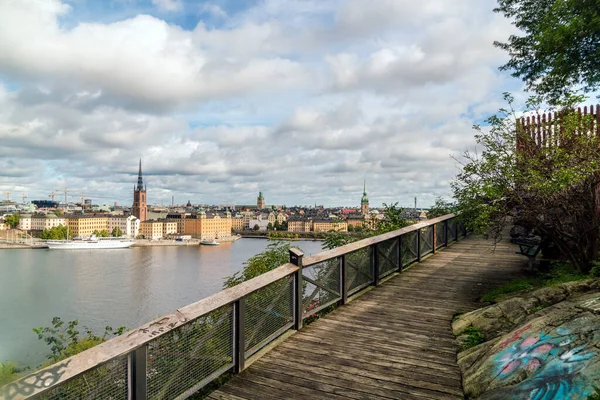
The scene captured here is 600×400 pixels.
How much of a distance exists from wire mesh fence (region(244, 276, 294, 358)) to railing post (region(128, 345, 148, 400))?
1.32 meters

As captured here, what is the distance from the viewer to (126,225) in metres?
142

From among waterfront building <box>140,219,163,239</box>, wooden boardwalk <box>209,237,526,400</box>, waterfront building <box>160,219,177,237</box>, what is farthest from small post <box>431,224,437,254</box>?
waterfront building <box>160,219,177,237</box>

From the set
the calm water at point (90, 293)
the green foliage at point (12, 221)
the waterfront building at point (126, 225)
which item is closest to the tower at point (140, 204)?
the waterfront building at point (126, 225)

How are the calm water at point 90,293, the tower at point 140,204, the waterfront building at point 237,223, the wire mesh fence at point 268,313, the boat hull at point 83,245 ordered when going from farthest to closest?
the waterfront building at point 237,223
the tower at point 140,204
the boat hull at point 83,245
the calm water at point 90,293
the wire mesh fence at point 268,313

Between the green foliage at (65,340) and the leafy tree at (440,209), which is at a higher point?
the leafy tree at (440,209)

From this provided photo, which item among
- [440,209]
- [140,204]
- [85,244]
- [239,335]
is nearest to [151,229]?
[140,204]

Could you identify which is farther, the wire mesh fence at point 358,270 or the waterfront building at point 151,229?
the waterfront building at point 151,229

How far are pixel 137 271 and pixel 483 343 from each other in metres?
63.8

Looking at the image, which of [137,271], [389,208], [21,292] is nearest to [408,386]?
[389,208]

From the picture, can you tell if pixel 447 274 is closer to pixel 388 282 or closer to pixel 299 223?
pixel 388 282

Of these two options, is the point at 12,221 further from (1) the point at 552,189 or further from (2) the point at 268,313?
(1) the point at 552,189

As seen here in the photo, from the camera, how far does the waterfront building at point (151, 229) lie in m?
140

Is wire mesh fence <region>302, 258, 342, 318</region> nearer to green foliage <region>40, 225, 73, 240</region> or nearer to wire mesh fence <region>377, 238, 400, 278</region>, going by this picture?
wire mesh fence <region>377, 238, 400, 278</region>

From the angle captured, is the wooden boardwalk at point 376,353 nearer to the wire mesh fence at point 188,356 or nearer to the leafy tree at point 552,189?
the wire mesh fence at point 188,356
